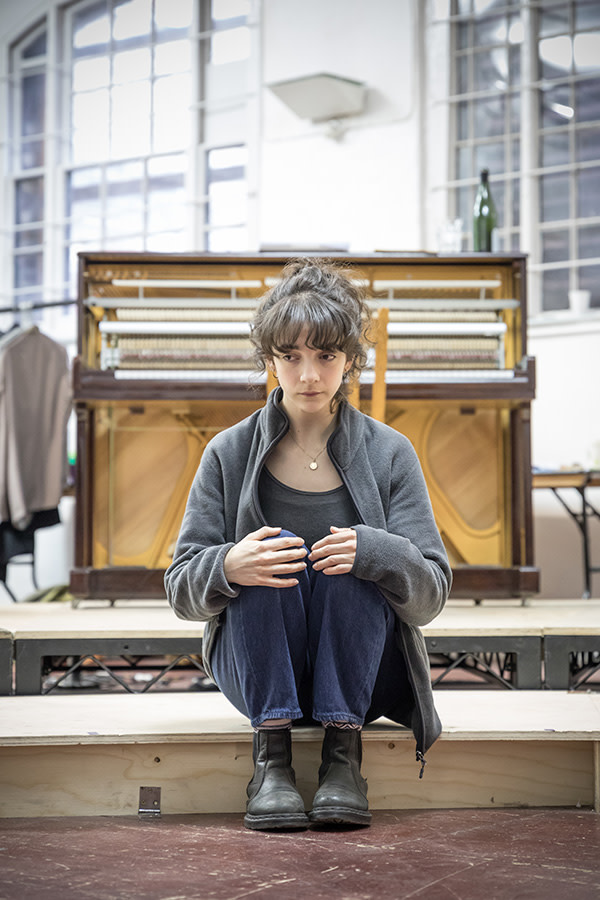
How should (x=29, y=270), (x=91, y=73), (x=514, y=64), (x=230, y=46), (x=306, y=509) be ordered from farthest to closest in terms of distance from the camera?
1. (x=29, y=270)
2. (x=91, y=73)
3. (x=230, y=46)
4. (x=514, y=64)
5. (x=306, y=509)

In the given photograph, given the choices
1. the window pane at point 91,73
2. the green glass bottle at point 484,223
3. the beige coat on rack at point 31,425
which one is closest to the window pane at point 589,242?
the green glass bottle at point 484,223

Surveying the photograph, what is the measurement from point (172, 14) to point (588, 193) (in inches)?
120

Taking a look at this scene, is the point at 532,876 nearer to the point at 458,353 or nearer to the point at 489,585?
the point at 489,585

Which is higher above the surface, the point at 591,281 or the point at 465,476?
the point at 591,281

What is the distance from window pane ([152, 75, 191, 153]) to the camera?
241 inches

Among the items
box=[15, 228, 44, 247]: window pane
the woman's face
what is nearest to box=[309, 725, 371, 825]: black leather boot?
the woman's face

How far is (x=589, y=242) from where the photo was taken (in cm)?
496

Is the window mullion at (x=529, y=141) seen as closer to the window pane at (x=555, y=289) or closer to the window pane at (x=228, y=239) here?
the window pane at (x=555, y=289)

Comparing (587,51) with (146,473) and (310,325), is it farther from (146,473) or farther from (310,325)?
(310,325)

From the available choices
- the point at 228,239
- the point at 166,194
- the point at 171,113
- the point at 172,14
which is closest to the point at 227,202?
the point at 228,239

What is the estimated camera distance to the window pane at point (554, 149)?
199 inches

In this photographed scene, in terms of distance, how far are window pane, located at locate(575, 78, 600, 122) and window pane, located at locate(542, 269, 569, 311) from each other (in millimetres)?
818

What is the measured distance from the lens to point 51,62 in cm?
632

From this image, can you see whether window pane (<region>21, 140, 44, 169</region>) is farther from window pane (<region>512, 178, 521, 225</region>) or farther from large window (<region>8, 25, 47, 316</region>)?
window pane (<region>512, 178, 521, 225</region>)
